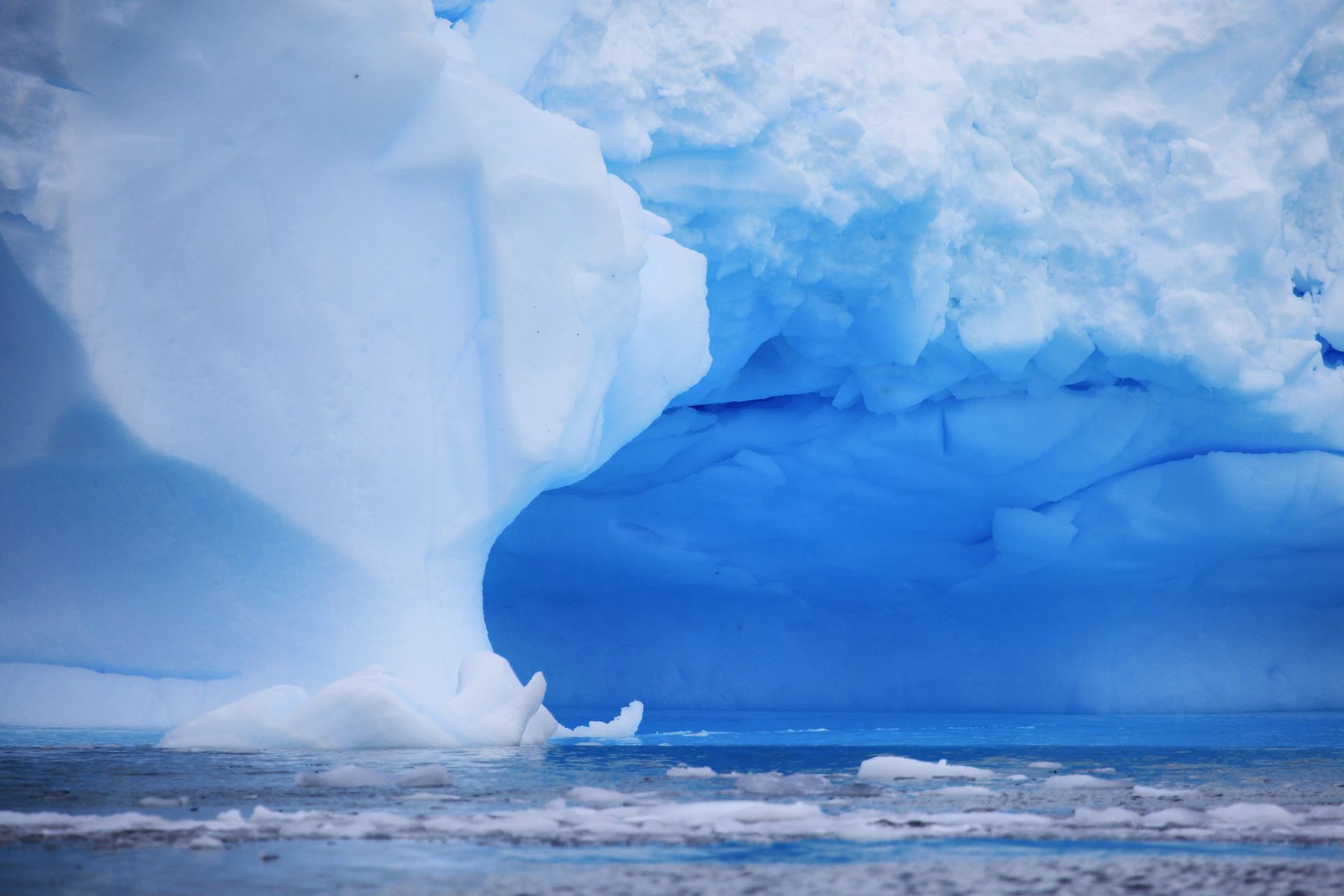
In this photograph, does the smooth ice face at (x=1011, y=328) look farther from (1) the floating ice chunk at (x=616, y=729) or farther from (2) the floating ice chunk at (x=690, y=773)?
(2) the floating ice chunk at (x=690, y=773)

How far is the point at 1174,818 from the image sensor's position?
3.67 meters

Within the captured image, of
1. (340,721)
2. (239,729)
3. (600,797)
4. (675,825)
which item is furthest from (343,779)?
(239,729)

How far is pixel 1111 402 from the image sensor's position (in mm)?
10914

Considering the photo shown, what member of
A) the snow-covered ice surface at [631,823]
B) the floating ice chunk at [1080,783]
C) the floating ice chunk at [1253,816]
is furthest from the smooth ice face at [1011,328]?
the floating ice chunk at [1253,816]

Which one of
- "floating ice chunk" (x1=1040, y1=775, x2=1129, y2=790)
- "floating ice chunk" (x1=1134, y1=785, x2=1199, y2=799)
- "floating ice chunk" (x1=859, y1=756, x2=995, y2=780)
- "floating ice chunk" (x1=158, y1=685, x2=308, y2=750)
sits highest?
"floating ice chunk" (x1=158, y1=685, x2=308, y2=750)

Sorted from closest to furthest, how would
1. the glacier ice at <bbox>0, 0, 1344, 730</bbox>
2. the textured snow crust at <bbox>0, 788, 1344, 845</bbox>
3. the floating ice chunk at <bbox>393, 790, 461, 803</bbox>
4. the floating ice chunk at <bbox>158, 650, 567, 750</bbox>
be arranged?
the textured snow crust at <bbox>0, 788, 1344, 845</bbox>, the floating ice chunk at <bbox>393, 790, 461, 803</bbox>, the floating ice chunk at <bbox>158, 650, 567, 750</bbox>, the glacier ice at <bbox>0, 0, 1344, 730</bbox>

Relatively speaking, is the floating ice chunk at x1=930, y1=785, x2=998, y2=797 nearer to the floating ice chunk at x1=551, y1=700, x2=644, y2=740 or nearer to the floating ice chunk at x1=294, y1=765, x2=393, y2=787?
the floating ice chunk at x1=294, y1=765, x2=393, y2=787

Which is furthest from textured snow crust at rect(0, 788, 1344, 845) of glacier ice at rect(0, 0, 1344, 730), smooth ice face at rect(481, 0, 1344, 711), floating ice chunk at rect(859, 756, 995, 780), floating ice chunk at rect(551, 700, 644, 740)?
smooth ice face at rect(481, 0, 1344, 711)

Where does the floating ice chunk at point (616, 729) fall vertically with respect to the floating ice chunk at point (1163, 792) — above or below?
above

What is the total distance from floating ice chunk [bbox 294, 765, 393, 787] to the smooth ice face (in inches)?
204

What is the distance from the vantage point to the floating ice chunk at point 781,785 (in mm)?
4465

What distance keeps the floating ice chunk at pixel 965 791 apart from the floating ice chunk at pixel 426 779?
167 centimetres

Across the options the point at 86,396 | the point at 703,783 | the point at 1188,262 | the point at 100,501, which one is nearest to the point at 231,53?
the point at 86,396

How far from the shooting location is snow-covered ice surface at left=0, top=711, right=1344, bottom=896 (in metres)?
2.64
